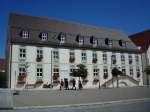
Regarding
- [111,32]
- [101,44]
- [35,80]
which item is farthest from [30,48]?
[111,32]

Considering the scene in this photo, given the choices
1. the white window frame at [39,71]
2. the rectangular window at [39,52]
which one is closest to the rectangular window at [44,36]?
the rectangular window at [39,52]

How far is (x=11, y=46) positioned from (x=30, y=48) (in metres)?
3.29

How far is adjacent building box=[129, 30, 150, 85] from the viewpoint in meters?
52.7

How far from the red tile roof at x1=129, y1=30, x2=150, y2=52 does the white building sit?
532cm

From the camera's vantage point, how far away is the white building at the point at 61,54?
117ft

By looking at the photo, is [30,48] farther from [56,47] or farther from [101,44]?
[101,44]

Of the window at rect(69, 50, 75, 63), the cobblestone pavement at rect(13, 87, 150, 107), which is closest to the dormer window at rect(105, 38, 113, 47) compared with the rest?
the window at rect(69, 50, 75, 63)

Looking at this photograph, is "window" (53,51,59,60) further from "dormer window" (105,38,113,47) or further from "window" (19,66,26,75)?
"dormer window" (105,38,113,47)

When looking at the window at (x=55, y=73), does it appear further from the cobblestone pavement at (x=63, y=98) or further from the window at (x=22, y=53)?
the cobblestone pavement at (x=63, y=98)

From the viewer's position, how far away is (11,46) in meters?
35.1

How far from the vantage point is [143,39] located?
59125 millimetres

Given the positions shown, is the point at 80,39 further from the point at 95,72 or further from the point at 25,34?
the point at 25,34

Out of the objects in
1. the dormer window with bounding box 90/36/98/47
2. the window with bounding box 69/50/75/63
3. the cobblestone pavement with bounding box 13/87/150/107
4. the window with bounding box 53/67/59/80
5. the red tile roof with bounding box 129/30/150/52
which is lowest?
the cobblestone pavement with bounding box 13/87/150/107

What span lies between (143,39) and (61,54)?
28.8m
